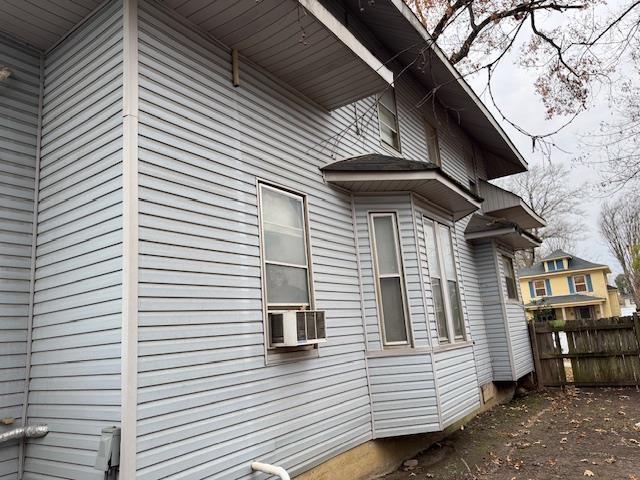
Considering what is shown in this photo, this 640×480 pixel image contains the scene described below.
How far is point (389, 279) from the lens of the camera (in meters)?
6.26

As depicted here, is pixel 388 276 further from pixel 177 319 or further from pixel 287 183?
pixel 177 319

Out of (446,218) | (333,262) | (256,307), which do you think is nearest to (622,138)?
(446,218)

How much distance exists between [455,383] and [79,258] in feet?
17.0

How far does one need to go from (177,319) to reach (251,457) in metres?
1.44

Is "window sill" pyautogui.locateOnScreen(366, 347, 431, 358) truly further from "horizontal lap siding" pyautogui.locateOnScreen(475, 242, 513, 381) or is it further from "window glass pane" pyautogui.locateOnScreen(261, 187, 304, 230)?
"horizontal lap siding" pyautogui.locateOnScreen(475, 242, 513, 381)

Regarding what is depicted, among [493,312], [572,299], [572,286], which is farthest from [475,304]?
[572,286]

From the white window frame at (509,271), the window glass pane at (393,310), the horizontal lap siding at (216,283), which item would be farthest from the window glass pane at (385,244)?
the white window frame at (509,271)

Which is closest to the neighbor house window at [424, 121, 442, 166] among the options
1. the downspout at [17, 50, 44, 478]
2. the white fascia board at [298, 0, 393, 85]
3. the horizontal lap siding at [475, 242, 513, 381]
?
the horizontal lap siding at [475, 242, 513, 381]

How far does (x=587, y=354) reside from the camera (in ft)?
37.9

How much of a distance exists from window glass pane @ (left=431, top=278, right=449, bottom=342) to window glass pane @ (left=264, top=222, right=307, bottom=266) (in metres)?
2.41

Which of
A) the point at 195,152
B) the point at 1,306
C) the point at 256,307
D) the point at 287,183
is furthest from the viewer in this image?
the point at 287,183

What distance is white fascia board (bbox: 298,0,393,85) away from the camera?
4230mm

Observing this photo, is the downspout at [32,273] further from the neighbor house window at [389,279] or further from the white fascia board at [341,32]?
the neighbor house window at [389,279]

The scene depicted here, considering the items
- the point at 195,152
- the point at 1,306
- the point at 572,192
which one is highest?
the point at 572,192
